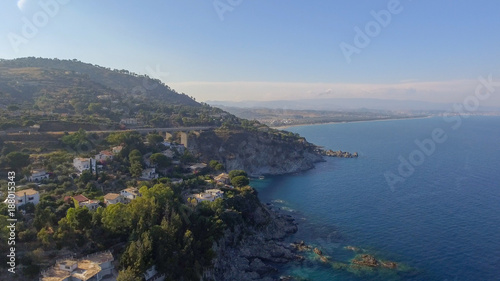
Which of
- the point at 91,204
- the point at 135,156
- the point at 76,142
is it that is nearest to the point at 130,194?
the point at 91,204

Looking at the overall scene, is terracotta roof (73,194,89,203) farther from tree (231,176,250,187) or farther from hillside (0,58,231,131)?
hillside (0,58,231,131)

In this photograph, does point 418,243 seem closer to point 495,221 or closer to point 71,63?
point 495,221

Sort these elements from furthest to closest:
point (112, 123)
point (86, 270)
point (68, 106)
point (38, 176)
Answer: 1. point (68, 106)
2. point (112, 123)
3. point (38, 176)
4. point (86, 270)

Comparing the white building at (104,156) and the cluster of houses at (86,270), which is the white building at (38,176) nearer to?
the white building at (104,156)

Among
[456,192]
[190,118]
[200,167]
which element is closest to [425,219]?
[456,192]

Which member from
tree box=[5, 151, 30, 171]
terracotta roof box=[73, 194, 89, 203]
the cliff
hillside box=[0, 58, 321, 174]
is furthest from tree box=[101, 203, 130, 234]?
hillside box=[0, 58, 321, 174]

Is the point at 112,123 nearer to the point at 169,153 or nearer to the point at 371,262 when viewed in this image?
the point at 169,153

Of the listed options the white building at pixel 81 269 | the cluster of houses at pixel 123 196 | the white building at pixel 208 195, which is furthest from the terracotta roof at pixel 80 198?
the white building at pixel 208 195
